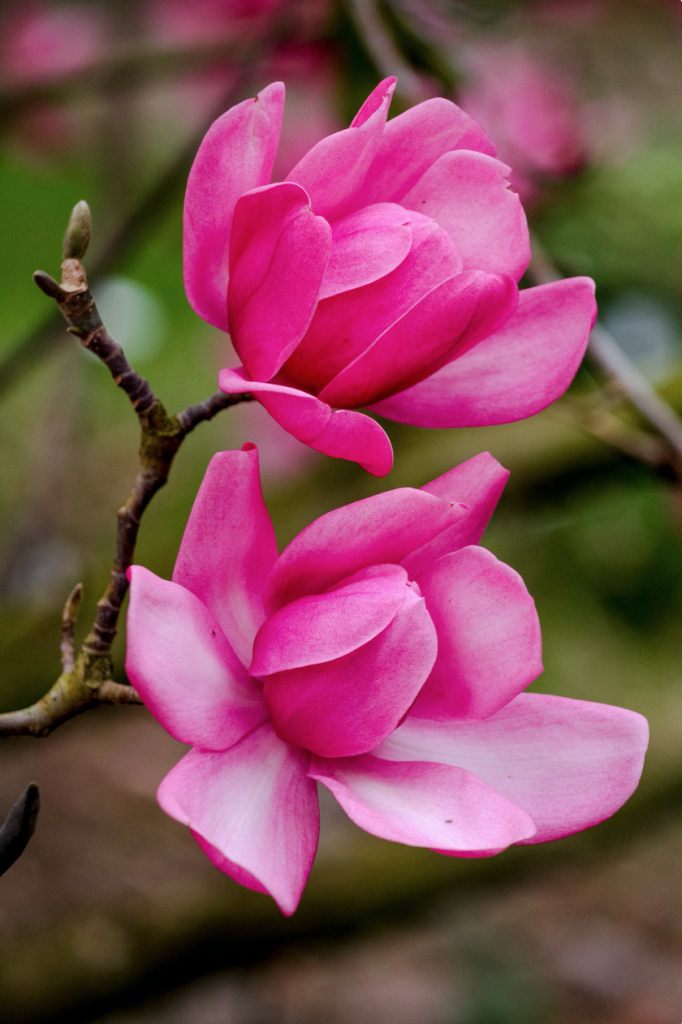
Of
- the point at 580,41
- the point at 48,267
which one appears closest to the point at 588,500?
the point at 48,267

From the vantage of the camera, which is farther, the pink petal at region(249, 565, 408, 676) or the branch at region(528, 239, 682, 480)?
the branch at region(528, 239, 682, 480)

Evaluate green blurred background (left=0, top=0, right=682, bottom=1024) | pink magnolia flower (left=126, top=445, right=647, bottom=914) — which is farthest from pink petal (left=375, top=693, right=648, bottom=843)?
green blurred background (left=0, top=0, right=682, bottom=1024)

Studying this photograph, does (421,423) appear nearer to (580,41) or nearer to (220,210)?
(220,210)

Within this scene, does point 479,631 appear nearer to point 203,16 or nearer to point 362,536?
point 362,536

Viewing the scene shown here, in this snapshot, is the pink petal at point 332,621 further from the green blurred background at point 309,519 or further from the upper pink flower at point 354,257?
the green blurred background at point 309,519

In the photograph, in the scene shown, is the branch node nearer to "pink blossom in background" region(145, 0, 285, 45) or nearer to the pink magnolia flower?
the pink magnolia flower

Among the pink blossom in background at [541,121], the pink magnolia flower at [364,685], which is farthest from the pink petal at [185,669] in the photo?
the pink blossom in background at [541,121]
